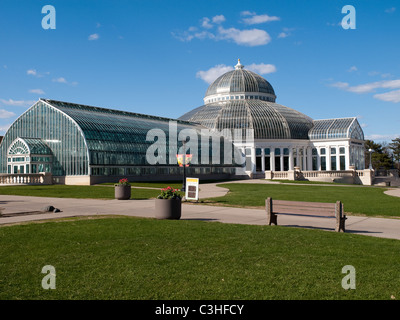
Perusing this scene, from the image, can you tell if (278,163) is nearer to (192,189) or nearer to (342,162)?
(342,162)

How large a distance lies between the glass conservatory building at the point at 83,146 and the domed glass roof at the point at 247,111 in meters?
18.4

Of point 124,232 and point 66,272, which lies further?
point 124,232

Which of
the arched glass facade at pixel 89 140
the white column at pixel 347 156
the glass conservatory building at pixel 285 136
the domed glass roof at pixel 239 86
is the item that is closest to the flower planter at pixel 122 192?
the arched glass facade at pixel 89 140

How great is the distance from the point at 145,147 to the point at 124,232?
48275 millimetres

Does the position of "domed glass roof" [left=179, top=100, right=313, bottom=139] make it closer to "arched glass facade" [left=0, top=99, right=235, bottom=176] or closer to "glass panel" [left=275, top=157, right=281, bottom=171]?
"glass panel" [left=275, top=157, right=281, bottom=171]

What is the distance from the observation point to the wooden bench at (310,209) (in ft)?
44.9

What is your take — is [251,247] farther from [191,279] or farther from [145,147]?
[145,147]

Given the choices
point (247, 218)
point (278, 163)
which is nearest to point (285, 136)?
point (278, 163)

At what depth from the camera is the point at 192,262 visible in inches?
352

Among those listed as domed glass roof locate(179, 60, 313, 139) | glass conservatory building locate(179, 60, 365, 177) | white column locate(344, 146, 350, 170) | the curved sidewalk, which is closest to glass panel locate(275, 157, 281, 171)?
glass conservatory building locate(179, 60, 365, 177)

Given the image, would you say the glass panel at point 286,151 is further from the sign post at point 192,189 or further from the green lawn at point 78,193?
the sign post at point 192,189
